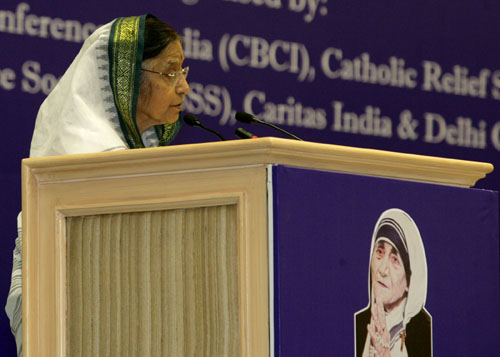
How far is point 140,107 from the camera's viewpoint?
3033 millimetres

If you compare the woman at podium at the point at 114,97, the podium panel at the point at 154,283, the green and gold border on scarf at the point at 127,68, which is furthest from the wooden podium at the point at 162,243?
the green and gold border on scarf at the point at 127,68

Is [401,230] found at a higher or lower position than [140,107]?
lower

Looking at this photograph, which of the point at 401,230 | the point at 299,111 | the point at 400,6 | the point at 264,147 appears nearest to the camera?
the point at 264,147

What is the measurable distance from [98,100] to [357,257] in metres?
0.97

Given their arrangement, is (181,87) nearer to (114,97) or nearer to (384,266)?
(114,97)

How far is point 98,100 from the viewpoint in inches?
111

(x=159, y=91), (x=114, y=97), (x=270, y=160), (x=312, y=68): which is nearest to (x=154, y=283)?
(x=270, y=160)

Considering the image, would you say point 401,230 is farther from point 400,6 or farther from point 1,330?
point 400,6

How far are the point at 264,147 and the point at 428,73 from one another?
9.44 feet

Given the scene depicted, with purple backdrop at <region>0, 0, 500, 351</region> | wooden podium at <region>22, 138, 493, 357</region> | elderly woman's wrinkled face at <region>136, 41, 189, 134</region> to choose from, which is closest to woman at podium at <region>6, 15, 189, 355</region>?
elderly woman's wrinkled face at <region>136, 41, 189, 134</region>

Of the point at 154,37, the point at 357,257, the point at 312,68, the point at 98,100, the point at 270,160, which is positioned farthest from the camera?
the point at 312,68

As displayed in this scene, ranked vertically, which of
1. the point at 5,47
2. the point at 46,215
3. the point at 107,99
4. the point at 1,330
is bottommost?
the point at 1,330

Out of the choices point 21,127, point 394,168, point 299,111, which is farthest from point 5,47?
point 394,168

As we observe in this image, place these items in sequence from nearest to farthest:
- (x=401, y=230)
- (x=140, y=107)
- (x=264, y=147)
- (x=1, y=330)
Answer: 1. (x=264, y=147)
2. (x=401, y=230)
3. (x=140, y=107)
4. (x=1, y=330)
